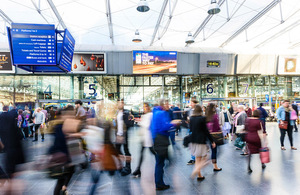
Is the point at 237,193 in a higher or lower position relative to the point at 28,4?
lower

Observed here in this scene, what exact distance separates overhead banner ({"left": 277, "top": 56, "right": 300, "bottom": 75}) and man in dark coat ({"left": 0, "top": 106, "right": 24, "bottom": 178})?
19897 millimetres

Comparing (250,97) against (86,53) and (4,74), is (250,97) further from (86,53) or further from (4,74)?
(4,74)

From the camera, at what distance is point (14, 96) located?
657 inches

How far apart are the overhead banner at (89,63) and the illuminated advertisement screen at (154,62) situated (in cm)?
259

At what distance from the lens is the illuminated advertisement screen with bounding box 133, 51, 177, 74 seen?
16.2 metres

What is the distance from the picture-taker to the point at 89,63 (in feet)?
52.6

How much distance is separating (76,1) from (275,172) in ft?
51.8

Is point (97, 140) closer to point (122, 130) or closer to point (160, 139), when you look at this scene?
point (160, 139)

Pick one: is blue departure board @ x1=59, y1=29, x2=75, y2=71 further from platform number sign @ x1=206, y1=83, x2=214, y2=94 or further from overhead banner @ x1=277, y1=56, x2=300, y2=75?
overhead banner @ x1=277, y1=56, x2=300, y2=75

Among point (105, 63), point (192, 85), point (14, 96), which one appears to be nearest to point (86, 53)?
point (105, 63)

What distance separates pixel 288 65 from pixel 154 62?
11.9m

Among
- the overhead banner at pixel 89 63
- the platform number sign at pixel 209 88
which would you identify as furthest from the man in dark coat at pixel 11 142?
the platform number sign at pixel 209 88

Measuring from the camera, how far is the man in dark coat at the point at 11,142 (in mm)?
3525

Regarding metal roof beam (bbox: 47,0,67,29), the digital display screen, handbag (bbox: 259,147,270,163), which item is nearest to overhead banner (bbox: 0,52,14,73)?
metal roof beam (bbox: 47,0,67,29)
